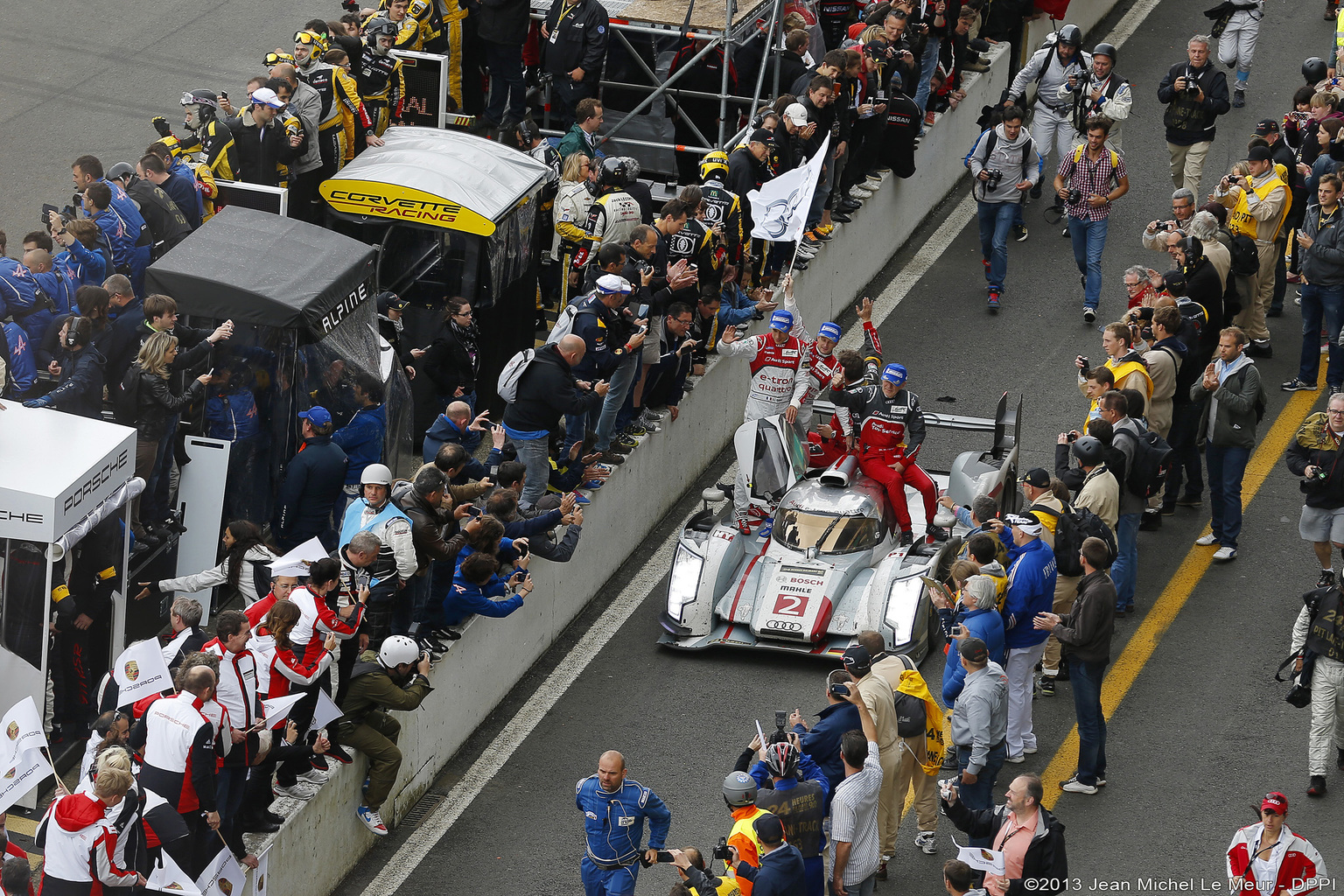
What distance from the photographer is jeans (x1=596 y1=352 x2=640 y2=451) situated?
15.5 meters

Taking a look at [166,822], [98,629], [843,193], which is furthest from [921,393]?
[166,822]

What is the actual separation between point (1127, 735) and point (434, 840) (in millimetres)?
5121

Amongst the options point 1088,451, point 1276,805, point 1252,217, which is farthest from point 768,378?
point 1276,805

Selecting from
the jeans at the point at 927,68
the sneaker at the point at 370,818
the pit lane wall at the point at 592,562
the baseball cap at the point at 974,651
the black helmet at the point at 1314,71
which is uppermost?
the black helmet at the point at 1314,71

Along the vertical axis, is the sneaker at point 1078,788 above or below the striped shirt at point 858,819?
below

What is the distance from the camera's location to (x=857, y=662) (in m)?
11.9

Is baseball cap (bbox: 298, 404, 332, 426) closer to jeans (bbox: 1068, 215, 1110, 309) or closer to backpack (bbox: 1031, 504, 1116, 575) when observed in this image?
backpack (bbox: 1031, 504, 1116, 575)

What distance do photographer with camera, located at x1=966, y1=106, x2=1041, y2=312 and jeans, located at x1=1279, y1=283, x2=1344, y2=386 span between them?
3066mm

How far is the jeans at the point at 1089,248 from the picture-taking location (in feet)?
62.1

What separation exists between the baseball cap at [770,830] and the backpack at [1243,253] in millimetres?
9304

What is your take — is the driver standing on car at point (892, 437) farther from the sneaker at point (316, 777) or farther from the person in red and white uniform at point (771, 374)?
the sneaker at point (316, 777)

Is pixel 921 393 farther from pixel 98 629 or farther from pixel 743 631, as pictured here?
pixel 98 629

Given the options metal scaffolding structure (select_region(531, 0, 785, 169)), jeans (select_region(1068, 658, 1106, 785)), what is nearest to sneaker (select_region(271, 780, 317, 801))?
jeans (select_region(1068, 658, 1106, 785))

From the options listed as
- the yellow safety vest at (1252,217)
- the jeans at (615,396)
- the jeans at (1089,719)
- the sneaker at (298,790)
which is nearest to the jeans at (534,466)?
the jeans at (615,396)
